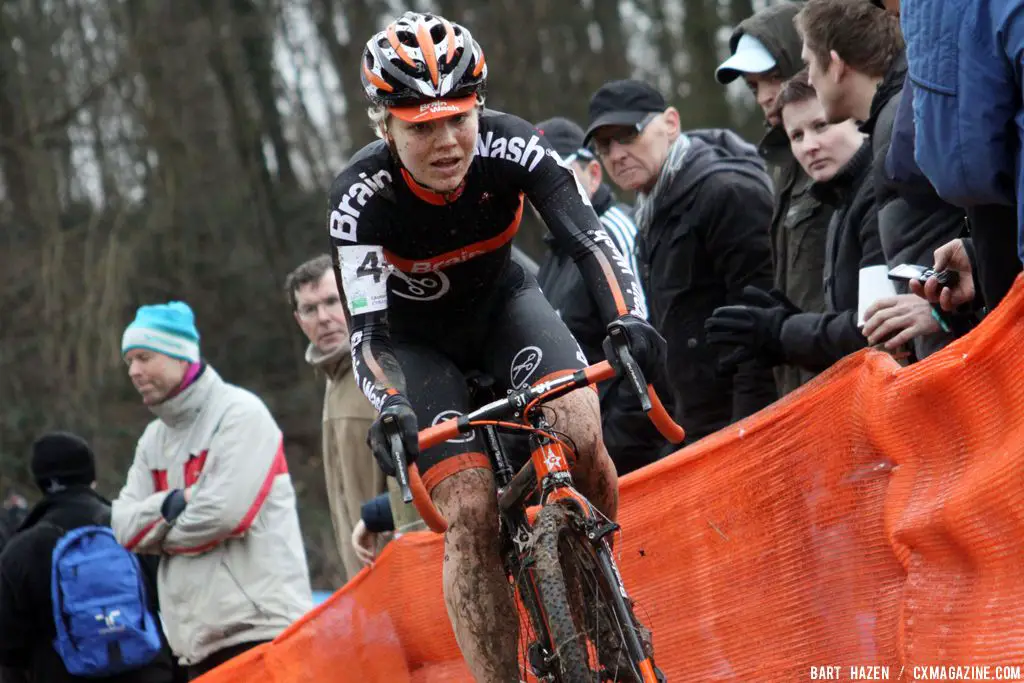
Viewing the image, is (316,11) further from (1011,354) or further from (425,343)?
(1011,354)

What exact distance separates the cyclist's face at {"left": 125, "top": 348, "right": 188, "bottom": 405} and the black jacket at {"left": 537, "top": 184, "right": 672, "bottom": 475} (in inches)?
85.7

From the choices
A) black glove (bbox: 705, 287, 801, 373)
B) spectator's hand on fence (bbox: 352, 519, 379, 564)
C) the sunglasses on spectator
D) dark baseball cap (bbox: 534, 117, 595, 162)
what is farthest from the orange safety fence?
dark baseball cap (bbox: 534, 117, 595, 162)

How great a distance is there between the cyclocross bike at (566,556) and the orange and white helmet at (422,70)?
42.9 inches

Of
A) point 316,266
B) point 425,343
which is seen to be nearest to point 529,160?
point 425,343

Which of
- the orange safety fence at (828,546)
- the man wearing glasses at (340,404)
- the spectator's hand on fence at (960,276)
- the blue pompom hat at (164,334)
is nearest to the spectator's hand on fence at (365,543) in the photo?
the orange safety fence at (828,546)

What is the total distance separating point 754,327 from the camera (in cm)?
593

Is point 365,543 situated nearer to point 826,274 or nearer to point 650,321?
point 650,321

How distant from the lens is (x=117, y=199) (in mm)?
22531

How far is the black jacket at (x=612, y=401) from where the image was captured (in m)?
6.81

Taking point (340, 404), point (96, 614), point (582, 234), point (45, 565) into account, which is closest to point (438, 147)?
point (582, 234)

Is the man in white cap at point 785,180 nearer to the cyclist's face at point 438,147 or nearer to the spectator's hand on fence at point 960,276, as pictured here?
the spectator's hand on fence at point 960,276

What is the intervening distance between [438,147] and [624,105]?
2485 millimetres

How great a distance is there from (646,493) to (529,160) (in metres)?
1.63

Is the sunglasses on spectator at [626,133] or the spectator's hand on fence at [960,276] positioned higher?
the sunglasses on spectator at [626,133]
